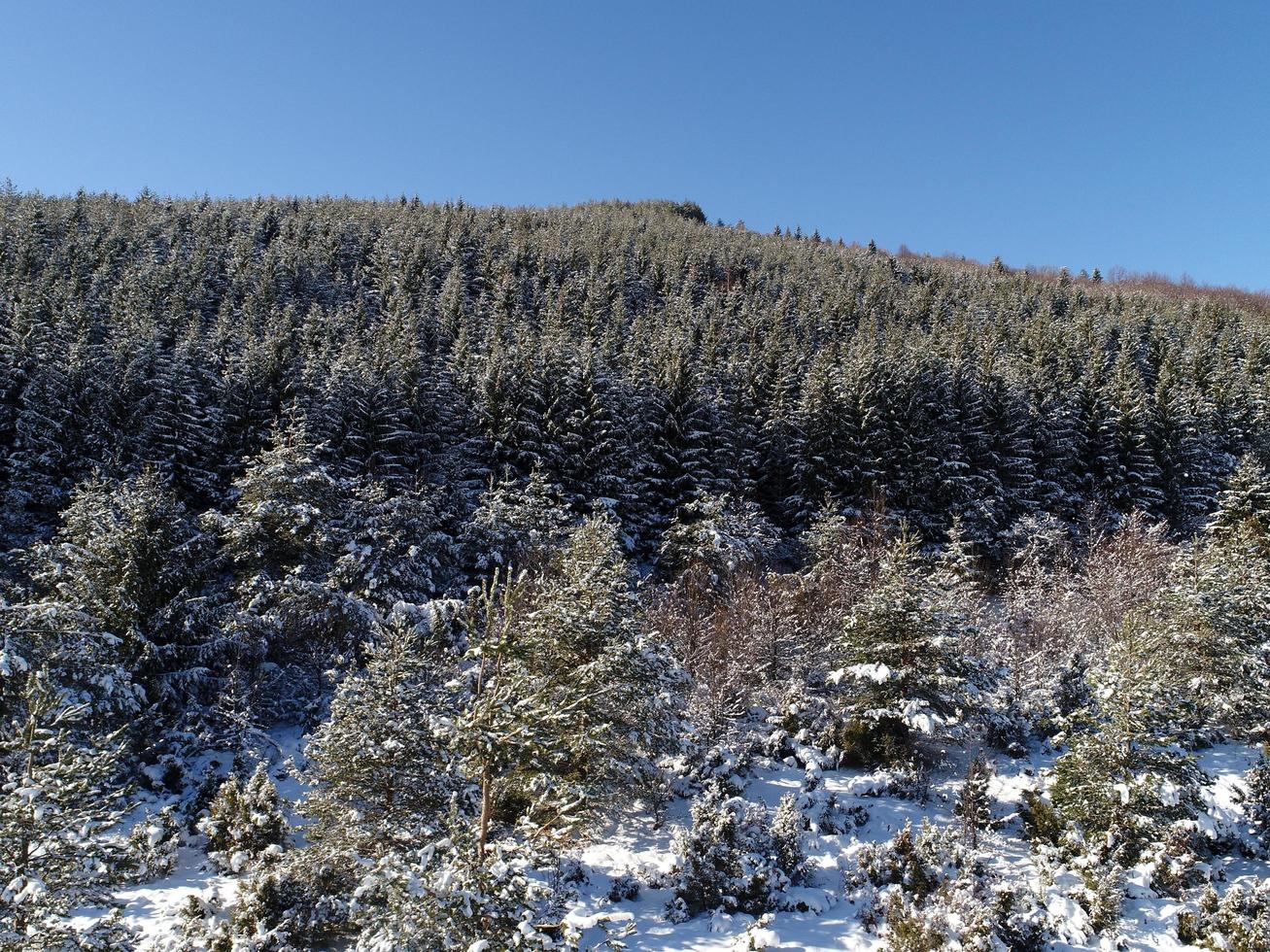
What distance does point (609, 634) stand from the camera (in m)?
15.1

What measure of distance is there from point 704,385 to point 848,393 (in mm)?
8480

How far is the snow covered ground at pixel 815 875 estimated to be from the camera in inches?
469

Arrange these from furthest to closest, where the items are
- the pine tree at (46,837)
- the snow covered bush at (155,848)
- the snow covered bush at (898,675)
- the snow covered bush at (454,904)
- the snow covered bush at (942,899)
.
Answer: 1. the snow covered bush at (898,675)
2. the snow covered bush at (155,848)
3. the snow covered bush at (942,899)
4. the pine tree at (46,837)
5. the snow covered bush at (454,904)

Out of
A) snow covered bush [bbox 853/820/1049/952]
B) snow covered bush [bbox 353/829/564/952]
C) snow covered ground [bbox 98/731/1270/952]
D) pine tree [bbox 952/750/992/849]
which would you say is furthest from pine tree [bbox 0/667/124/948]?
pine tree [bbox 952/750/992/849]

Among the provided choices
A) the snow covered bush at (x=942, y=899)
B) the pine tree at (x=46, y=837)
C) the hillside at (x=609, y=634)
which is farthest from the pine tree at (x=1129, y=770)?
the pine tree at (x=46, y=837)

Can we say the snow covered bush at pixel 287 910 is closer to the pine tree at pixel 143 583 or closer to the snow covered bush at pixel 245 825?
the snow covered bush at pixel 245 825

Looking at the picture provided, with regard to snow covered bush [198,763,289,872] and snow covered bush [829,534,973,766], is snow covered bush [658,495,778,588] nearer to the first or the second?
snow covered bush [829,534,973,766]

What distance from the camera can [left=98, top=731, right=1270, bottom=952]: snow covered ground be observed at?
11922mm

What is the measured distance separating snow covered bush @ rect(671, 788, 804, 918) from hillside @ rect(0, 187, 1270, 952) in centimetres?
8

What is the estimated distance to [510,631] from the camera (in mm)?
9414

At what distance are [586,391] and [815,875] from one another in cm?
2720

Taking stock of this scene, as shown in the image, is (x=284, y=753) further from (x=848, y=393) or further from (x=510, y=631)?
(x=848, y=393)

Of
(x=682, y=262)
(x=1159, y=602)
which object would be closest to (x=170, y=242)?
(x=682, y=262)

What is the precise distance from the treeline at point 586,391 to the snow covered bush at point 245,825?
508 inches
